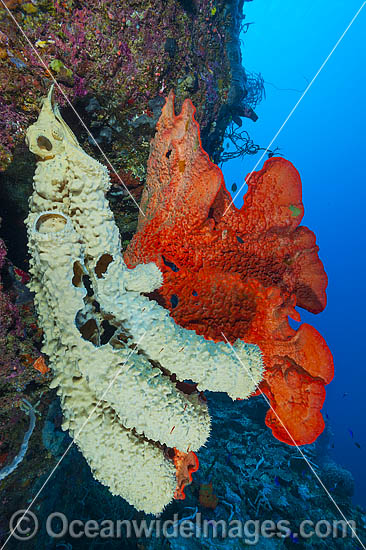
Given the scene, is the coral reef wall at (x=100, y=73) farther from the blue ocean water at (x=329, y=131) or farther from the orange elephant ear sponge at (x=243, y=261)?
the blue ocean water at (x=329, y=131)

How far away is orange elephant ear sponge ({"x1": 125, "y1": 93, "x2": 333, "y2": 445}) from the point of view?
1739mm

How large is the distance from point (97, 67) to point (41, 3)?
1.51 ft

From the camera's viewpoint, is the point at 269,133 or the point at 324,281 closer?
the point at 324,281

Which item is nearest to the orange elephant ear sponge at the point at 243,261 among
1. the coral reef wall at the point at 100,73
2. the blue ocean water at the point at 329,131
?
the coral reef wall at the point at 100,73

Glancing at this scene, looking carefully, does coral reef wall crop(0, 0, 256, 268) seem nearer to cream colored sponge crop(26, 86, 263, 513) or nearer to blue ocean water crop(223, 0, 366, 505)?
cream colored sponge crop(26, 86, 263, 513)

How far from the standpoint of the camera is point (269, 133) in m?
97.1

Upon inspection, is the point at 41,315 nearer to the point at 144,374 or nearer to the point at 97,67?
the point at 144,374

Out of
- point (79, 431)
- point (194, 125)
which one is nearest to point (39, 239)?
point (79, 431)

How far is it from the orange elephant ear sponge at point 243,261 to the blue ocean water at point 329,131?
6116 cm

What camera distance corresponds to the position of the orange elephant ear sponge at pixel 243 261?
5.71 ft

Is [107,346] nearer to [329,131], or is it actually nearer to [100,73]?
[100,73]

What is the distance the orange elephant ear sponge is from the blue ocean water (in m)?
61.2

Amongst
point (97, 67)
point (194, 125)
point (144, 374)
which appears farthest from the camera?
point (97, 67)

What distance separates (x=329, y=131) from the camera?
289 ft
